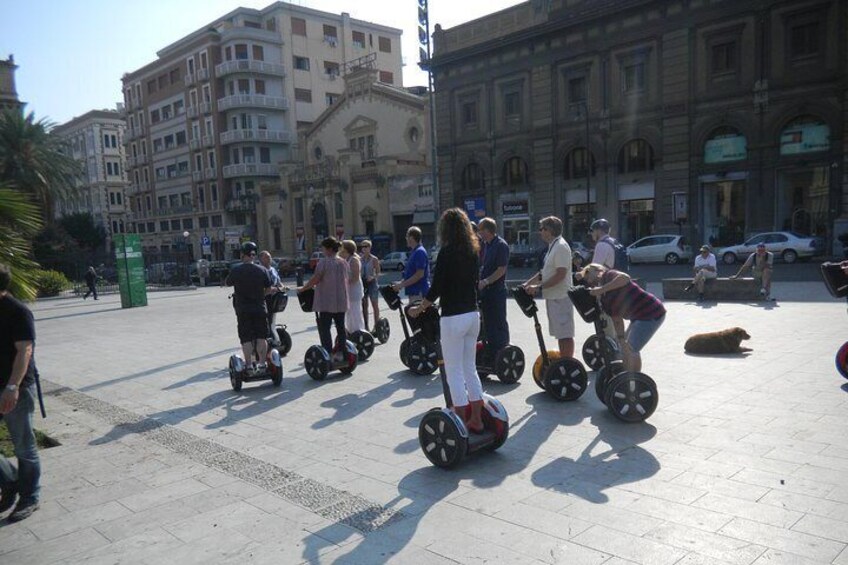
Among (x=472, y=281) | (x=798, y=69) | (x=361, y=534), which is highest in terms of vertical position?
(x=798, y=69)

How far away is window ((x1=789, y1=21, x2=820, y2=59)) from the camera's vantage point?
27.3 metres

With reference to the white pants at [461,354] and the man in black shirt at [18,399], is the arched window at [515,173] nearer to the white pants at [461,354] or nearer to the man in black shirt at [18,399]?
the white pants at [461,354]

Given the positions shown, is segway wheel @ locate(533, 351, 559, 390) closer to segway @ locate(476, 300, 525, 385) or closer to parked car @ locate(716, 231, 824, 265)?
segway @ locate(476, 300, 525, 385)

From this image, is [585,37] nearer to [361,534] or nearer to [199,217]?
[361,534]

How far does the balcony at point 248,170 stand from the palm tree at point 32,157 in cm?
1711

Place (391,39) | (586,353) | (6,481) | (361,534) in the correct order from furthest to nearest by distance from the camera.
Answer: (391,39), (586,353), (6,481), (361,534)

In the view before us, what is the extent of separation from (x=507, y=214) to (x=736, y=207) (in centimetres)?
1296

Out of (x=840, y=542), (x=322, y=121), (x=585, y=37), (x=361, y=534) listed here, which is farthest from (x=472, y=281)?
(x=322, y=121)

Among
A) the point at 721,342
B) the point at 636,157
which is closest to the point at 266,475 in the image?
the point at 721,342

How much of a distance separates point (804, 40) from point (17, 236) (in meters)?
31.7

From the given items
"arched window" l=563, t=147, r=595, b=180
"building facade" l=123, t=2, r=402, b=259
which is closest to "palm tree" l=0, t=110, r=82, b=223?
"building facade" l=123, t=2, r=402, b=259

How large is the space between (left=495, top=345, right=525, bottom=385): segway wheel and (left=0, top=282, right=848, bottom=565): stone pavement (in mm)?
240

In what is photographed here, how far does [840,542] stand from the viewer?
3457mm

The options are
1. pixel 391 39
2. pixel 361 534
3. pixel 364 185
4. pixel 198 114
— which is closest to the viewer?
pixel 361 534
